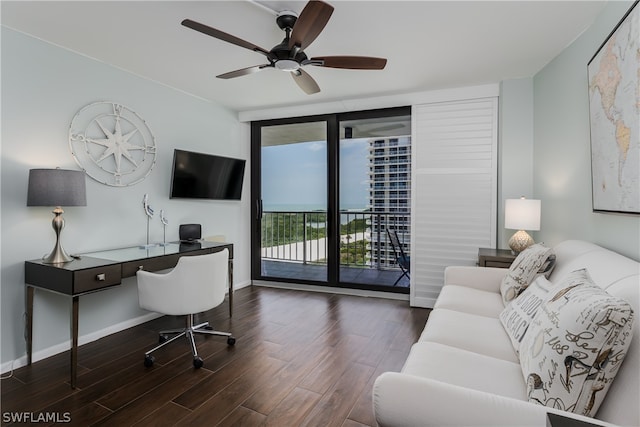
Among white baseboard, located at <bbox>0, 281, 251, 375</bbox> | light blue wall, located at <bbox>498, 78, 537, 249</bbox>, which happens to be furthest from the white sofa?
white baseboard, located at <bbox>0, 281, 251, 375</bbox>

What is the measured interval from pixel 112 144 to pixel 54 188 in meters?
0.83

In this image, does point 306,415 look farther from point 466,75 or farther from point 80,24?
point 466,75

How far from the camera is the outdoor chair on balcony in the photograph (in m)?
4.21

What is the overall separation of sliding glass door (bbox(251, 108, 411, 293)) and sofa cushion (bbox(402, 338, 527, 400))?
251 centimetres

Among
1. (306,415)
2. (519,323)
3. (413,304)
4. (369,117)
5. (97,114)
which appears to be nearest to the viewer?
(519,323)

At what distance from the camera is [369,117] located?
13.1 feet

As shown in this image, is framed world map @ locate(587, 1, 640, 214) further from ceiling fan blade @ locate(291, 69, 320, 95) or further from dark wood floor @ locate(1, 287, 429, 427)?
ceiling fan blade @ locate(291, 69, 320, 95)

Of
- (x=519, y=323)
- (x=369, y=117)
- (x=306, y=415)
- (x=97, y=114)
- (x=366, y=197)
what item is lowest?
(x=306, y=415)

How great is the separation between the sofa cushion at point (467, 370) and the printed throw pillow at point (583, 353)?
0.14 meters

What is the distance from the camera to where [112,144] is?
9.49 ft

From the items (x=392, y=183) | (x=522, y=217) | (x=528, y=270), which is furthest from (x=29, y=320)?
(x=522, y=217)

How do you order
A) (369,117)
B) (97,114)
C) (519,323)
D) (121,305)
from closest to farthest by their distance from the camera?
(519,323)
(97,114)
(121,305)
(369,117)

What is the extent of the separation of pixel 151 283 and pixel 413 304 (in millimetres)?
2670

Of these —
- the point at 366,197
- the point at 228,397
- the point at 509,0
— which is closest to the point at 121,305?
the point at 228,397
